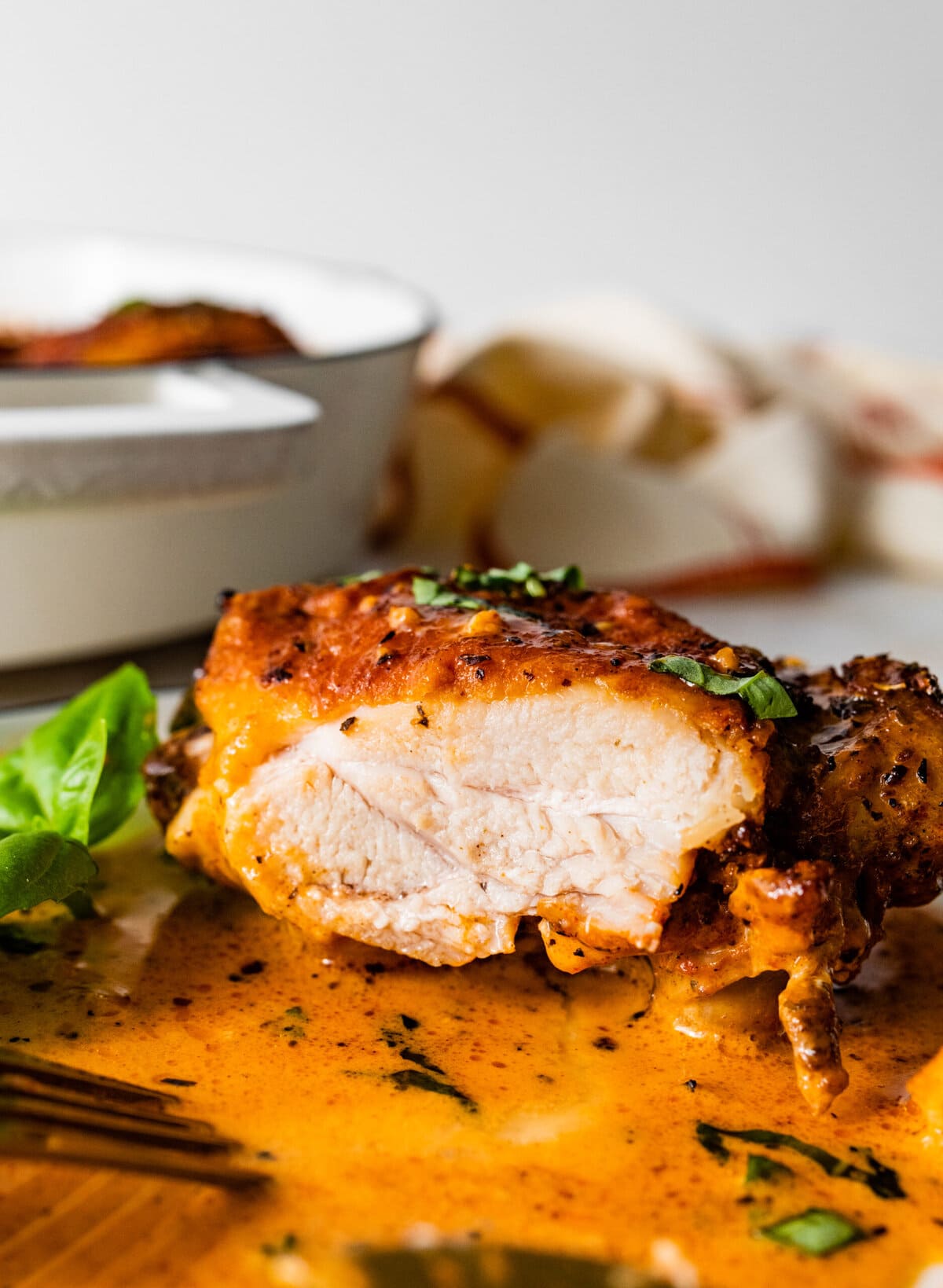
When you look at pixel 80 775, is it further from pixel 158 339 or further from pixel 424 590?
pixel 158 339

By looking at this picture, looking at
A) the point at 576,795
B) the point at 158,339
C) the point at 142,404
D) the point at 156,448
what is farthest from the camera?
the point at 158,339

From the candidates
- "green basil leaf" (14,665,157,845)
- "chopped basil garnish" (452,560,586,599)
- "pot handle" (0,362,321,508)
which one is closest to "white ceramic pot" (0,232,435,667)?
"pot handle" (0,362,321,508)

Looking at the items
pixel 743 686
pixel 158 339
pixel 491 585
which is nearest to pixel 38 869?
pixel 491 585

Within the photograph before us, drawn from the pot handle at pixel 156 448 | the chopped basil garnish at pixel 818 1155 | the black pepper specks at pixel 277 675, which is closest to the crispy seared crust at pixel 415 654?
the black pepper specks at pixel 277 675

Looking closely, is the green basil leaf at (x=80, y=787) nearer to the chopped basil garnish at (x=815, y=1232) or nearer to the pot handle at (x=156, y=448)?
the pot handle at (x=156, y=448)

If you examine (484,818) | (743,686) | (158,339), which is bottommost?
(484,818)

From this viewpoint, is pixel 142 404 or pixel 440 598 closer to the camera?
pixel 440 598

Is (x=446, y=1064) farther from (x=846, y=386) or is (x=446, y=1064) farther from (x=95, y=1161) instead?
(x=846, y=386)
